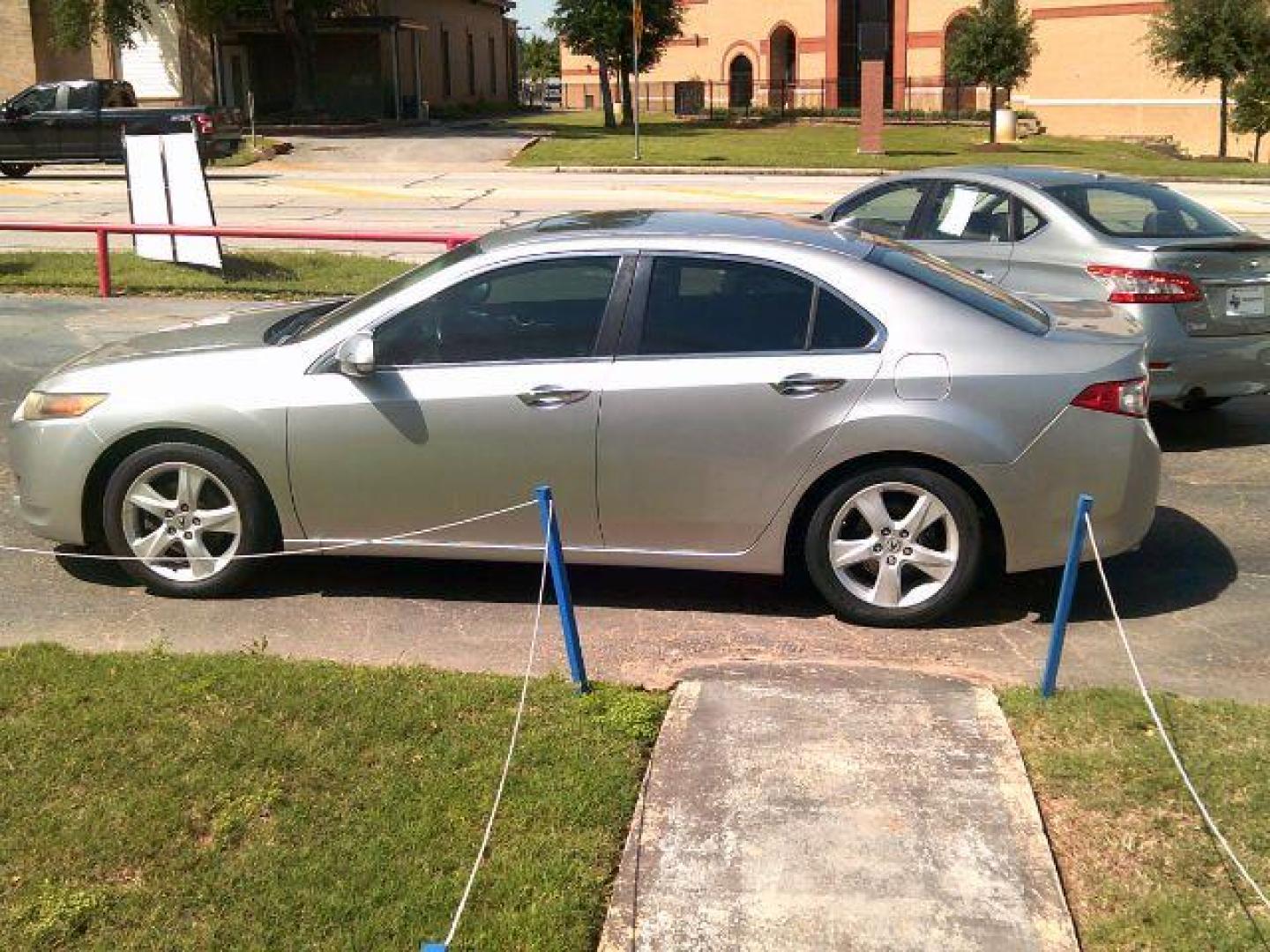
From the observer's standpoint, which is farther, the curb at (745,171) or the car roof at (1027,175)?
the curb at (745,171)

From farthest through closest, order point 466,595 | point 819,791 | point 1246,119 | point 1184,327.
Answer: point 1246,119, point 1184,327, point 466,595, point 819,791

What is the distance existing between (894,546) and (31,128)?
1116 inches

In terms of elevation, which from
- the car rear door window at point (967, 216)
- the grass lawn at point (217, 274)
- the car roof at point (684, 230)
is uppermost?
the car roof at point (684, 230)

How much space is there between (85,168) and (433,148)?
Answer: 871 centimetres

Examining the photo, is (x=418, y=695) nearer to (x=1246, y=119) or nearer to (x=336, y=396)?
(x=336, y=396)

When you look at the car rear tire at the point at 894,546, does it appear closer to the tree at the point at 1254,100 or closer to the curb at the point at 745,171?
the curb at the point at 745,171

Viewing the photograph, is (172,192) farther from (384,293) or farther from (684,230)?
(684,230)

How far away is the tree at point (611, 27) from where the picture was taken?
42.5 m

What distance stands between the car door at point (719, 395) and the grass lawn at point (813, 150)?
64.0ft

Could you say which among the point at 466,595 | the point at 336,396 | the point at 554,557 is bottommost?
the point at 466,595

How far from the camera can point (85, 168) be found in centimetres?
3250

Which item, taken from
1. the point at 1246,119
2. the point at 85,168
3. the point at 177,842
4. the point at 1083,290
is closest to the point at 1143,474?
the point at 1083,290

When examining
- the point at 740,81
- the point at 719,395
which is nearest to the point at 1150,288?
the point at 719,395

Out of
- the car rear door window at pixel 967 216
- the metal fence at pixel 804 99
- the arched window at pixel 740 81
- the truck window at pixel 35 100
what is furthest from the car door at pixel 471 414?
the arched window at pixel 740 81
